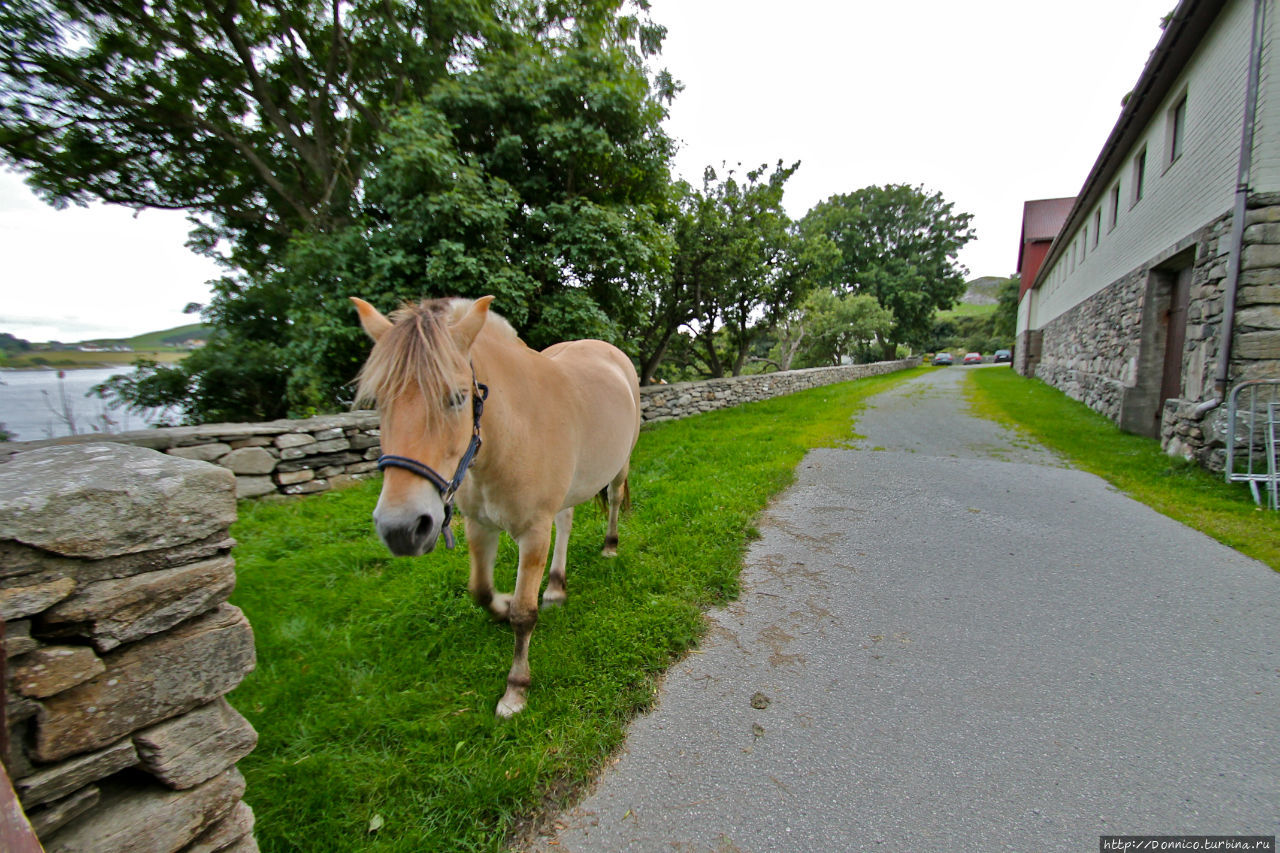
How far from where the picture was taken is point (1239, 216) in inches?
226

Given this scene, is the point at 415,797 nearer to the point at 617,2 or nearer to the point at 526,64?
the point at 526,64

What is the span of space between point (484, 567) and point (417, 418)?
1435 millimetres

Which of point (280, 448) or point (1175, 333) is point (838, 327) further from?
point (280, 448)

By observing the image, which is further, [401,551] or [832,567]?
[832,567]

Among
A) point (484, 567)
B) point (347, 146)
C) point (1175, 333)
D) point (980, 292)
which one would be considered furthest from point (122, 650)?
point (980, 292)

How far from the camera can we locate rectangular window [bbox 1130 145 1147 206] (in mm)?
9805

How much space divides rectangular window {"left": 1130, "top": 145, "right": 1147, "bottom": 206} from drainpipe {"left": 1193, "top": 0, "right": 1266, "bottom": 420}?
486 cm

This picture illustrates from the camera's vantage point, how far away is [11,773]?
0.94m

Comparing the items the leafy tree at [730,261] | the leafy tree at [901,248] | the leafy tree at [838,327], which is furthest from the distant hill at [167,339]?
the leafy tree at [901,248]

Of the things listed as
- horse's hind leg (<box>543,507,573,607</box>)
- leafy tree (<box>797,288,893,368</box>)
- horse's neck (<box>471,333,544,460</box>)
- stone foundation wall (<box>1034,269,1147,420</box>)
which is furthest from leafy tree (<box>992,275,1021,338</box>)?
horse's neck (<box>471,333,544,460</box>)

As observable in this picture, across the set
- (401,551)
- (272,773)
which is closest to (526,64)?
(401,551)

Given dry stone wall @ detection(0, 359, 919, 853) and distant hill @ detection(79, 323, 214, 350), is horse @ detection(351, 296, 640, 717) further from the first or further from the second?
distant hill @ detection(79, 323, 214, 350)

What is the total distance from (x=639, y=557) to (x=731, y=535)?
0.94 m

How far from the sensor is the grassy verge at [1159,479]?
13.4ft
